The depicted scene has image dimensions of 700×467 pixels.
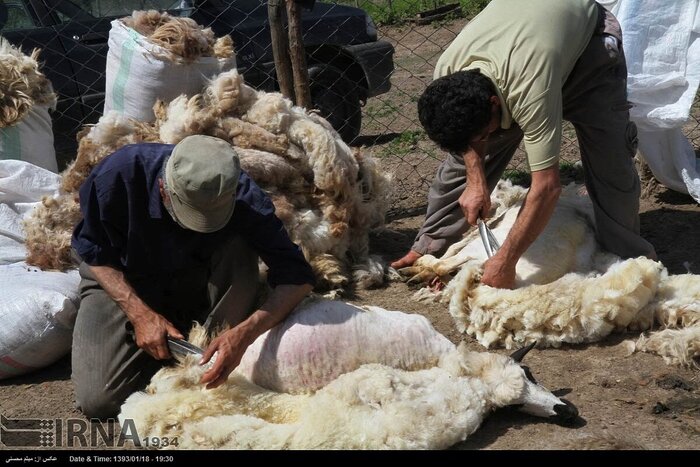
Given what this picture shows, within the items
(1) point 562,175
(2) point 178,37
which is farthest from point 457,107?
(1) point 562,175

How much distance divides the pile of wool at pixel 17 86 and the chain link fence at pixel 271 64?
3.38 ft

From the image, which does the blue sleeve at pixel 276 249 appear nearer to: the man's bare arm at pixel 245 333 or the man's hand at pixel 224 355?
the man's bare arm at pixel 245 333

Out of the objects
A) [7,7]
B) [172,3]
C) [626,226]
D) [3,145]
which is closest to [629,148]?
[626,226]

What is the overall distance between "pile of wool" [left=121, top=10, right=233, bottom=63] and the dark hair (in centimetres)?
147

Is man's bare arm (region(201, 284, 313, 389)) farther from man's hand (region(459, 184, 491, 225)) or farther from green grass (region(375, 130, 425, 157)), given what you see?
green grass (region(375, 130, 425, 157))

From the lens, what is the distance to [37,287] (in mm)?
4105

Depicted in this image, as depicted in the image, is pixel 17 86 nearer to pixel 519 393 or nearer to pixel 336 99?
pixel 336 99

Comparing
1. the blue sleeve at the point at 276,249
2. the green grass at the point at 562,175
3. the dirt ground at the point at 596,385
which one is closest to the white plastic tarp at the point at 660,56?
the dirt ground at the point at 596,385

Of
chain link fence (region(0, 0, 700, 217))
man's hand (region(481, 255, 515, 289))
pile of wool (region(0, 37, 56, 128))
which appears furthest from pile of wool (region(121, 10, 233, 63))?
man's hand (region(481, 255, 515, 289))

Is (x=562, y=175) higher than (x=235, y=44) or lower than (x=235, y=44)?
lower

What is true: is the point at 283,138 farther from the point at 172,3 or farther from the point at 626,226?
the point at 172,3

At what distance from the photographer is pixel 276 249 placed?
11.9 ft

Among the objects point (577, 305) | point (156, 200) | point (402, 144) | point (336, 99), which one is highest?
point (156, 200)

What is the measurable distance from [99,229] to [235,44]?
3.45 m
